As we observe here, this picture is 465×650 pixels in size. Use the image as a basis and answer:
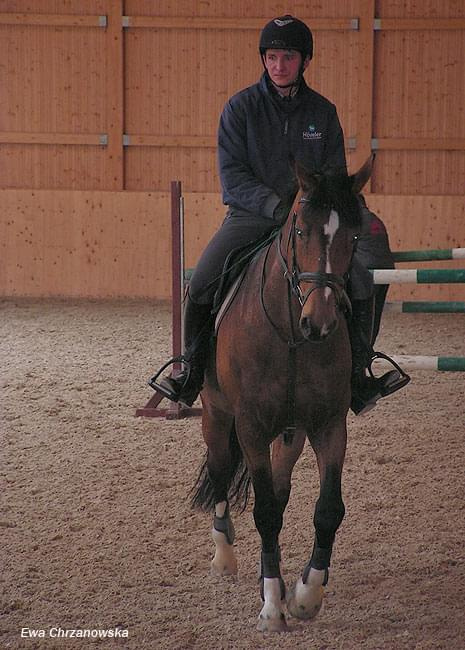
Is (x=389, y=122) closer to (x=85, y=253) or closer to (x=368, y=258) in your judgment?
(x=85, y=253)

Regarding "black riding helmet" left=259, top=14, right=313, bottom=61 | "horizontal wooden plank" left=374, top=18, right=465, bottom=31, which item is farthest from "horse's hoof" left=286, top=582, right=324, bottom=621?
"horizontal wooden plank" left=374, top=18, right=465, bottom=31

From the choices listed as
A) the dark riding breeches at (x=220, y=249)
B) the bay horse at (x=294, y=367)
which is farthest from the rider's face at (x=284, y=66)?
the bay horse at (x=294, y=367)

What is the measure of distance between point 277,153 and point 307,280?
37.1 inches

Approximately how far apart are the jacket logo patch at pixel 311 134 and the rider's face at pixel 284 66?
0.62ft

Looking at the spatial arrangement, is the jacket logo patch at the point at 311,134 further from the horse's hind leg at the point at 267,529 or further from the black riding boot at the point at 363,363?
the horse's hind leg at the point at 267,529

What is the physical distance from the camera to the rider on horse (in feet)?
12.0

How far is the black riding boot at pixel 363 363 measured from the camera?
11.8ft

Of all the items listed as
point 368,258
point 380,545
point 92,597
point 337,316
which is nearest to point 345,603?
point 380,545

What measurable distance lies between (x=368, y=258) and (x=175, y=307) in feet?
4.38

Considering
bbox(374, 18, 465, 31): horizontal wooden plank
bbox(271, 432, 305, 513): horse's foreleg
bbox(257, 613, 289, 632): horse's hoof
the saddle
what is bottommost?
bbox(257, 613, 289, 632): horse's hoof

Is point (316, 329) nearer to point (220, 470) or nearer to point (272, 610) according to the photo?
point (272, 610)

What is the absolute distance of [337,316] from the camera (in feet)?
9.62

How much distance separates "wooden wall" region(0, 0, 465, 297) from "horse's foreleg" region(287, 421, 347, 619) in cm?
828

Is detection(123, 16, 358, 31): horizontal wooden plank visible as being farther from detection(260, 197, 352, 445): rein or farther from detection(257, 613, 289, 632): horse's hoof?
detection(257, 613, 289, 632): horse's hoof
